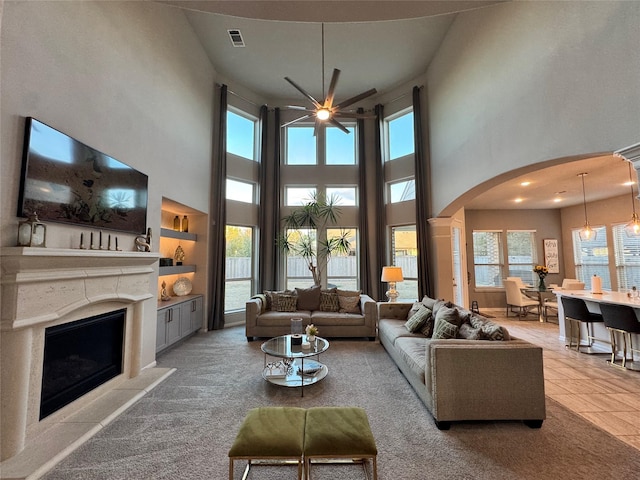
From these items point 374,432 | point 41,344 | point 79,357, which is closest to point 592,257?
point 374,432

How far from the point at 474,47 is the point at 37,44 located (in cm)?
576

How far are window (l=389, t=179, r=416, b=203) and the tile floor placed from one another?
3919mm

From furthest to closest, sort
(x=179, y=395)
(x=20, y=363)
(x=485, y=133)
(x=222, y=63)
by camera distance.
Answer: (x=222, y=63)
(x=485, y=133)
(x=179, y=395)
(x=20, y=363)

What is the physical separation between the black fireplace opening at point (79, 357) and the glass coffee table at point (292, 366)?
5.70 feet

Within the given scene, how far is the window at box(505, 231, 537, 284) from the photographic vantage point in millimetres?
8281

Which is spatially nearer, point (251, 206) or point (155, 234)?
point (155, 234)

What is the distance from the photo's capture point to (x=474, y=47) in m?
4.71

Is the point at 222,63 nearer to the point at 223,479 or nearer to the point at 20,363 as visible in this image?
the point at 20,363

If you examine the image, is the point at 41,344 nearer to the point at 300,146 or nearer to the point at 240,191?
the point at 240,191

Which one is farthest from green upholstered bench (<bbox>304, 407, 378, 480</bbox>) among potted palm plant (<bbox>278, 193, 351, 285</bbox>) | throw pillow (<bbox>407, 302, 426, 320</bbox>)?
potted palm plant (<bbox>278, 193, 351, 285</bbox>)

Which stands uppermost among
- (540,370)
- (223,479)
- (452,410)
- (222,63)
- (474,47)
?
(222,63)

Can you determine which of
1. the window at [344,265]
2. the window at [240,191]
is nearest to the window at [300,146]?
the window at [240,191]

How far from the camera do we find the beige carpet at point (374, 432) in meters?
1.96

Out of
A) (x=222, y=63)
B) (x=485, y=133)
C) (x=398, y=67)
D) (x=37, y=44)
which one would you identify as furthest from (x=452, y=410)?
(x=222, y=63)
